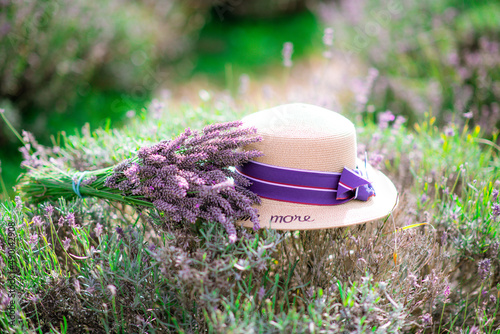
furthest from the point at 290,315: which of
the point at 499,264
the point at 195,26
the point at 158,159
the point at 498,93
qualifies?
the point at 195,26

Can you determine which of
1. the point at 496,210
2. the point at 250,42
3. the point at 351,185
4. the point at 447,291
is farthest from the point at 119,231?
the point at 250,42

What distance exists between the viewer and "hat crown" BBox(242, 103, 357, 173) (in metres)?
1.90

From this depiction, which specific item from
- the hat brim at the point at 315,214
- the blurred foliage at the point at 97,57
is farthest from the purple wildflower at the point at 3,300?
the blurred foliage at the point at 97,57

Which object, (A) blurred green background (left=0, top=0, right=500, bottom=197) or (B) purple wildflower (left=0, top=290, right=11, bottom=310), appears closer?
(B) purple wildflower (left=0, top=290, right=11, bottom=310)

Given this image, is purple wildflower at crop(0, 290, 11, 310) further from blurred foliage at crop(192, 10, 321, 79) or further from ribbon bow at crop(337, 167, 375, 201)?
blurred foliage at crop(192, 10, 321, 79)

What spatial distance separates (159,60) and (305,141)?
6328 mm

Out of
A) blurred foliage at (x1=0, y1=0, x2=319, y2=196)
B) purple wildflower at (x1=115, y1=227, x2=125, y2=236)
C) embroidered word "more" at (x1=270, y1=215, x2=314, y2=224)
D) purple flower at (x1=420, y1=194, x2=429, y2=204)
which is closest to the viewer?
embroidered word "more" at (x1=270, y1=215, x2=314, y2=224)

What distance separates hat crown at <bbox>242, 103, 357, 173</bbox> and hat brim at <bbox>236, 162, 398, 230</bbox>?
0.18m

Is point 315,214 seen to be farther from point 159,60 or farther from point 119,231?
point 159,60

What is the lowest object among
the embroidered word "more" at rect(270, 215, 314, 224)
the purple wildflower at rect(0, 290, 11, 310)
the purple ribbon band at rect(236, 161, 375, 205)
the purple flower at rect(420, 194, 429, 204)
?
the purple wildflower at rect(0, 290, 11, 310)

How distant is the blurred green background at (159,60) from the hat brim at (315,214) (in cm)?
167

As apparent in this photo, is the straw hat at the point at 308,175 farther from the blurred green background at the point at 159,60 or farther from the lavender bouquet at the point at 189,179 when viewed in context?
the blurred green background at the point at 159,60

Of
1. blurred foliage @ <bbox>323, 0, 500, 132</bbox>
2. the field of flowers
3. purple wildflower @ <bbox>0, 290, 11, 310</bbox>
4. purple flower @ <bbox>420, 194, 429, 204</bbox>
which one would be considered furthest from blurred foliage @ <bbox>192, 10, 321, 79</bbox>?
purple wildflower @ <bbox>0, 290, 11, 310</bbox>

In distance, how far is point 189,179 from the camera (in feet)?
5.78
